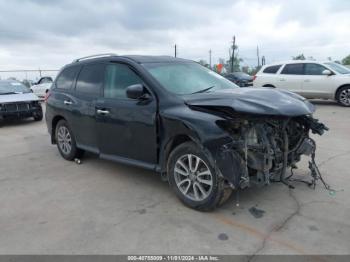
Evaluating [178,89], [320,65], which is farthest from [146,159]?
[320,65]

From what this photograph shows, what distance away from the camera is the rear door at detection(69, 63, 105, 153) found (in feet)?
17.4

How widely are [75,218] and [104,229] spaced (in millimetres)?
481

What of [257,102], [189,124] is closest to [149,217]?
[189,124]

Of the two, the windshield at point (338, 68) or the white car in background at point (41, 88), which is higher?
the windshield at point (338, 68)

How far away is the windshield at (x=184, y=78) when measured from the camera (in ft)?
14.8

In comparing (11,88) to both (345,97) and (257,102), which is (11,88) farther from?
(345,97)

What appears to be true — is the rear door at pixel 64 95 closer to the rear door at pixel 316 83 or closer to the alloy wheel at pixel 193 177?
the alloy wheel at pixel 193 177

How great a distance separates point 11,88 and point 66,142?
22.9 feet

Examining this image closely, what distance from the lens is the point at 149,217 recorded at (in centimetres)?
390

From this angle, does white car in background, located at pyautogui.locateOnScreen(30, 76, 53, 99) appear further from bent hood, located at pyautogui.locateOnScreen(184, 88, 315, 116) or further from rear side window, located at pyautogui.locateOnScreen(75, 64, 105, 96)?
bent hood, located at pyautogui.locateOnScreen(184, 88, 315, 116)

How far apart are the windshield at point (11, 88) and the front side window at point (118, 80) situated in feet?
25.8

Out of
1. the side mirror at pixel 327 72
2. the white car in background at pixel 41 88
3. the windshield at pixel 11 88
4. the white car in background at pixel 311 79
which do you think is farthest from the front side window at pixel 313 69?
the white car in background at pixel 41 88

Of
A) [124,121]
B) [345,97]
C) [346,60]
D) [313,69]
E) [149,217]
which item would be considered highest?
[346,60]

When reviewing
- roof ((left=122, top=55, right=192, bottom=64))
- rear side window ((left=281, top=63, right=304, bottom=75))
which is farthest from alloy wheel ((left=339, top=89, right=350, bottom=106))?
roof ((left=122, top=55, right=192, bottom=64))
